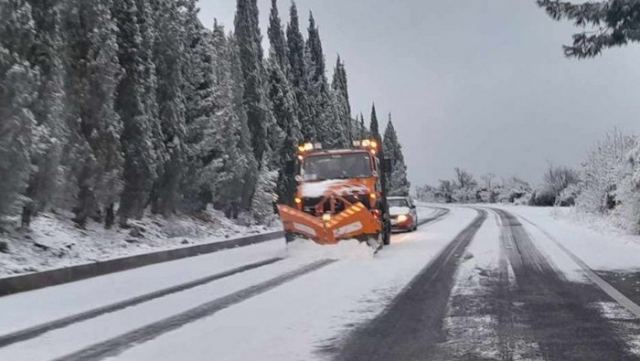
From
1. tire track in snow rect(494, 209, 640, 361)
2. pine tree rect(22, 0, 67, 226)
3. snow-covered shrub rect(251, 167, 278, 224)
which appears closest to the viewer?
tire track in snow rect(494, 209, 640, 361)

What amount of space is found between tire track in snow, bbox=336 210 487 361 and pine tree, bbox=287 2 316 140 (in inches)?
1490

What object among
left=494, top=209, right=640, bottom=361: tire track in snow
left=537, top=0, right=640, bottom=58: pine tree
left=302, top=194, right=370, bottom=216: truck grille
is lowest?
left=494, top=209, right=640, bottom=361: tire track in snow

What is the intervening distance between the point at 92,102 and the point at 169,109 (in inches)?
211

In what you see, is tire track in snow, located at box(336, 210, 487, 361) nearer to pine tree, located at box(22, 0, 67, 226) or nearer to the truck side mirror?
the truck side mirror

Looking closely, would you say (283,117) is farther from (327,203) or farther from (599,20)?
(599,20)

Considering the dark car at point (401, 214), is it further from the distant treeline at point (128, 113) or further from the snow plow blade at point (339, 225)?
the snow plow blade at point (339, 225)

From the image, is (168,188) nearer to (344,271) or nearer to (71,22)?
(71,22)

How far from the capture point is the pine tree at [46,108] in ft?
46.2

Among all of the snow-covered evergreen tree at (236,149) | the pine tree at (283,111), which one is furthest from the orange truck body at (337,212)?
the pine tree at (283,111)

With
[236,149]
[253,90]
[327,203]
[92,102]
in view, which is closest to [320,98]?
[253,90]

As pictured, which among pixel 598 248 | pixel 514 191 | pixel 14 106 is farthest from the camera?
pixel 514 191

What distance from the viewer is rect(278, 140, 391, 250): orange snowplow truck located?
17344 mm

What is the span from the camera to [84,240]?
58.3ft

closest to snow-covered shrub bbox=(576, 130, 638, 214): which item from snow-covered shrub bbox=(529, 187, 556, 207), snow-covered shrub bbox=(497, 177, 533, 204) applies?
snow-covered shrub bbox=(529, 187, 556, 207)
